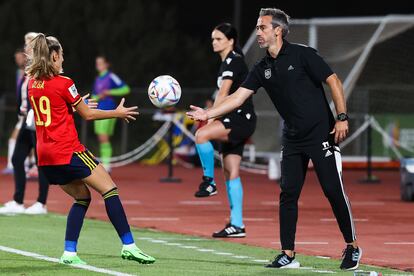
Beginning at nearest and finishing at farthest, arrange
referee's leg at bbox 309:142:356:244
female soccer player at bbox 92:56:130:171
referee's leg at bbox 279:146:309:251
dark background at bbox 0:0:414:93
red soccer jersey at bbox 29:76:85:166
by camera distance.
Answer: red soccer jersey at bbox 29:76:85:166
referee's leg at bbox 309:142:356:244
referee's leg at bbox 279:146:309:251
female soccer player at bbox 92:56:130:171
dark background at bbox 0:0:414:93

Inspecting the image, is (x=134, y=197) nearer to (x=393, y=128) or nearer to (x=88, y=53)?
(x=393, y=128)

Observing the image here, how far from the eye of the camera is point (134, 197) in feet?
66.1

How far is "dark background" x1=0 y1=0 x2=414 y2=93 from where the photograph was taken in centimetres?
4109

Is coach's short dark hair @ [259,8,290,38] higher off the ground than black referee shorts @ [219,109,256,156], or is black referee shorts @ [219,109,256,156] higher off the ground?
coach's short dark hair @ [259,8,290,38]

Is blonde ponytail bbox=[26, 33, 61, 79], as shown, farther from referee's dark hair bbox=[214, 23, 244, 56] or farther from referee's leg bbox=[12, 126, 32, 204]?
referee's leg bbox=[12, 126, 32, 204]

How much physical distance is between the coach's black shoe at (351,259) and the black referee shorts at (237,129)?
3310mm

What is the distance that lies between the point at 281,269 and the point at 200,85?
32494mm

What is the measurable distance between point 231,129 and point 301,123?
3.06 m

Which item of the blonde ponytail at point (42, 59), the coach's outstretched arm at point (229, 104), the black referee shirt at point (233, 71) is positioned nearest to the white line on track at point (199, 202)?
the black referee shirt at point (233, 71)

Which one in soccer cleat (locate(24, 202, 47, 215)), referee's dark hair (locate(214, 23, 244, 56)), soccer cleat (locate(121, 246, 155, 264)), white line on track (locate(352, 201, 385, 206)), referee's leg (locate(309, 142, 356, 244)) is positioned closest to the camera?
soccer cleat (locate(121, 246, 155, 264))

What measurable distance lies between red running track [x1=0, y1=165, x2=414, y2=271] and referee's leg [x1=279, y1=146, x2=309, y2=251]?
91 cm

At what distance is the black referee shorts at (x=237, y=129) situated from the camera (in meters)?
13.7

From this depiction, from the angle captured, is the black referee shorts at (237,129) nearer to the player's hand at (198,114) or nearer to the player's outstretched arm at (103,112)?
the player's hand at (198,114)

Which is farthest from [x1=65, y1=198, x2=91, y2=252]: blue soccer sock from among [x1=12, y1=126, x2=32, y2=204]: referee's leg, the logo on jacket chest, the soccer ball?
[x1=12, y1=126, x2=32, y2=204]: referee's leg
